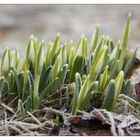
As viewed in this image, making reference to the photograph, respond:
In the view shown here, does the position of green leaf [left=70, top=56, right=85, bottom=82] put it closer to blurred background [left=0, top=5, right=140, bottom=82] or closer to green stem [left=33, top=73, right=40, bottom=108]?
green stem [left=33, top=73, right=40, bottom=108]

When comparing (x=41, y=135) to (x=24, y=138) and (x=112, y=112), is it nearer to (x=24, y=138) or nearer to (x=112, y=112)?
(x=24, y=138)

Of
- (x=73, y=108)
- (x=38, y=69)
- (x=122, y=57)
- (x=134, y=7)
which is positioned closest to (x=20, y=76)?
(x=38, y=69)

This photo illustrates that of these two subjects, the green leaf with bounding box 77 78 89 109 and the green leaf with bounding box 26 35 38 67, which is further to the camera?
the green leaf with bounding box 26 35 38 67

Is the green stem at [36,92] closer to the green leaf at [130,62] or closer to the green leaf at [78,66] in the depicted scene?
the green leaf at [78,66]

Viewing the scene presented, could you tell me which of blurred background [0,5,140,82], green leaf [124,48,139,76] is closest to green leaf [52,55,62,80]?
green leaf [124,48,139,76]

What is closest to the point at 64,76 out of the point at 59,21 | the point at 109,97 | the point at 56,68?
the point at 56,68

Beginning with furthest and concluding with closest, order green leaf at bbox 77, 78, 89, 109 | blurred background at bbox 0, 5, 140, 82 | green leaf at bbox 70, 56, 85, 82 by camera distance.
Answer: blurred background at bbox 0, 5, 140, 82 → green leaf at bbox 70, 56, 85, 82 → green leaf at bbox 77, 78, 89, 109
